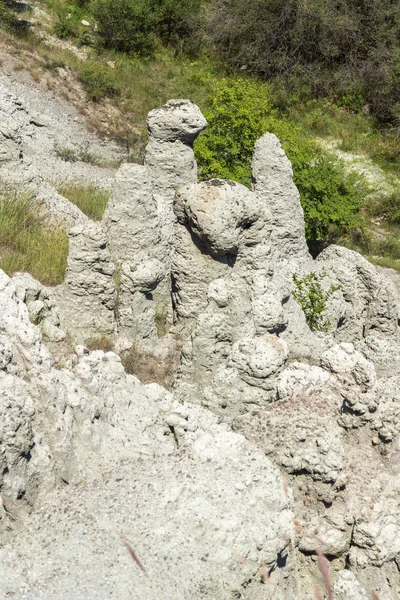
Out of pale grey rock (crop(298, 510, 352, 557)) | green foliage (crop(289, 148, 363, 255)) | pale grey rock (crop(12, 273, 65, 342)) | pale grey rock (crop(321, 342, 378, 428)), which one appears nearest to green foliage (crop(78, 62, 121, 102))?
green foliage (crop(289, 148, 363, 255))

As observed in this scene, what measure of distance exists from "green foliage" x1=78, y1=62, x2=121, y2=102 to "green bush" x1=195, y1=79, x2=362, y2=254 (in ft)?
28.6

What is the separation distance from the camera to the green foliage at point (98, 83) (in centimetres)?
2430

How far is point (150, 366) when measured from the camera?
7.49 meters

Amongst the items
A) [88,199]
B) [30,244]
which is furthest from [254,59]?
[30,244]

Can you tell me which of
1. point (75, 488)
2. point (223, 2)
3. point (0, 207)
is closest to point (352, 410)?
point (75, 488)

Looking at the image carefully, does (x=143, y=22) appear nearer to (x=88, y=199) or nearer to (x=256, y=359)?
(x=88, y=199)

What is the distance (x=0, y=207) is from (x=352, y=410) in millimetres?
5277

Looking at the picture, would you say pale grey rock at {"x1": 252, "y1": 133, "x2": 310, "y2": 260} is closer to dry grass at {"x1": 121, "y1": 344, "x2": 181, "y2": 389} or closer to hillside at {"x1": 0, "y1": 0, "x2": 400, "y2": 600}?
hillside at {"x1": 0, "y1": 0, "x2": 400, "y2": 600}

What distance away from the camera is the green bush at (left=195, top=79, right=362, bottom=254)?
48.5 feet

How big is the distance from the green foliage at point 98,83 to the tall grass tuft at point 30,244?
16739 mm

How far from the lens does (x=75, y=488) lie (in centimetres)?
490

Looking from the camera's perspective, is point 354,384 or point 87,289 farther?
point 87,289

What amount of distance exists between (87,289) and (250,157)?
944cm

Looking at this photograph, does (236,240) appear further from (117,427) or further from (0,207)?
(0,207)
